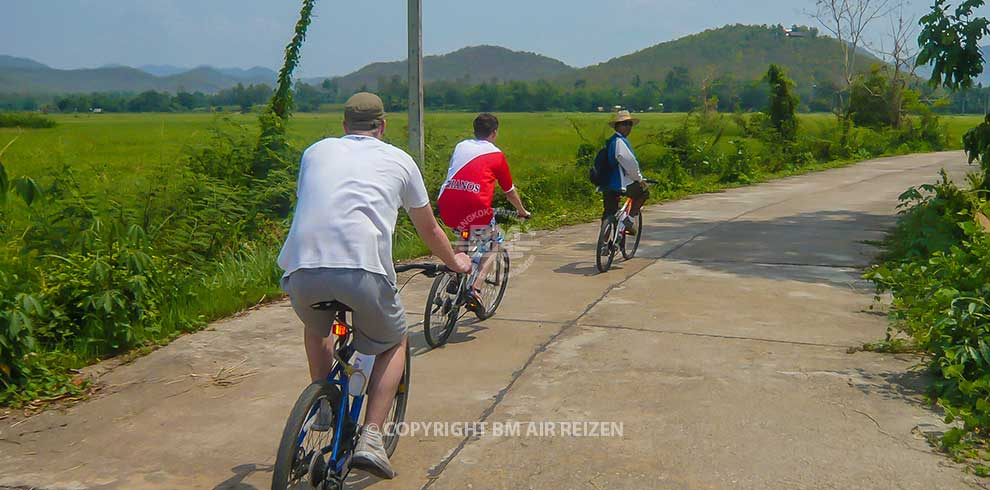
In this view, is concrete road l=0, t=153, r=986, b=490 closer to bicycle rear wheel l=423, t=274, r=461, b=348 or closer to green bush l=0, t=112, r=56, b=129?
bicycle rear wheel l=423, t=274, r=461, b=348

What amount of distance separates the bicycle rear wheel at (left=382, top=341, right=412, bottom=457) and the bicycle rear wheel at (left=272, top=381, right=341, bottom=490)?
640mm

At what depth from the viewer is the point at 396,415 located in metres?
4.67

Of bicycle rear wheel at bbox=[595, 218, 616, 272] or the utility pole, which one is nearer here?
bicycle rear wheel at bbox=[595, 218, 616, 272]

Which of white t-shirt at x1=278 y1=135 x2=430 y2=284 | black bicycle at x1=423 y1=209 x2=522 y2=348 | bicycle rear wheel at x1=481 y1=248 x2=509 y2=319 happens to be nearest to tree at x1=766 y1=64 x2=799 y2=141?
bicycle rear wheel at x1=481 y1=248 x2=509 y2=319

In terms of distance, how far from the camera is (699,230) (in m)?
13.5

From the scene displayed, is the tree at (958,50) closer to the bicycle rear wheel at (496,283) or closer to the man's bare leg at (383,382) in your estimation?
the bicycle rear wheel at (496,283)

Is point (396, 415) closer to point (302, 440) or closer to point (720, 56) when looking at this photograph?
point (302, 440)

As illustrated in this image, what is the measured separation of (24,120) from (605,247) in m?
33.4

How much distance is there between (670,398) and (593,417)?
0.60m

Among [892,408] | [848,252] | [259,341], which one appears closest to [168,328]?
[259,341]

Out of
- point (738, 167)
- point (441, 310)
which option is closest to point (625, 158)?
point (441, 310)

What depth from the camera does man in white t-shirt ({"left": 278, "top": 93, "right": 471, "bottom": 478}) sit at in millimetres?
3777

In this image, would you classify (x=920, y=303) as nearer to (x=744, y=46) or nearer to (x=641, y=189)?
(x=641, y=189)

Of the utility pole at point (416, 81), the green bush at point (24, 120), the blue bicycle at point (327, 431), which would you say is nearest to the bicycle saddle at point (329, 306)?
the blue bicycle at point (327, 431)
